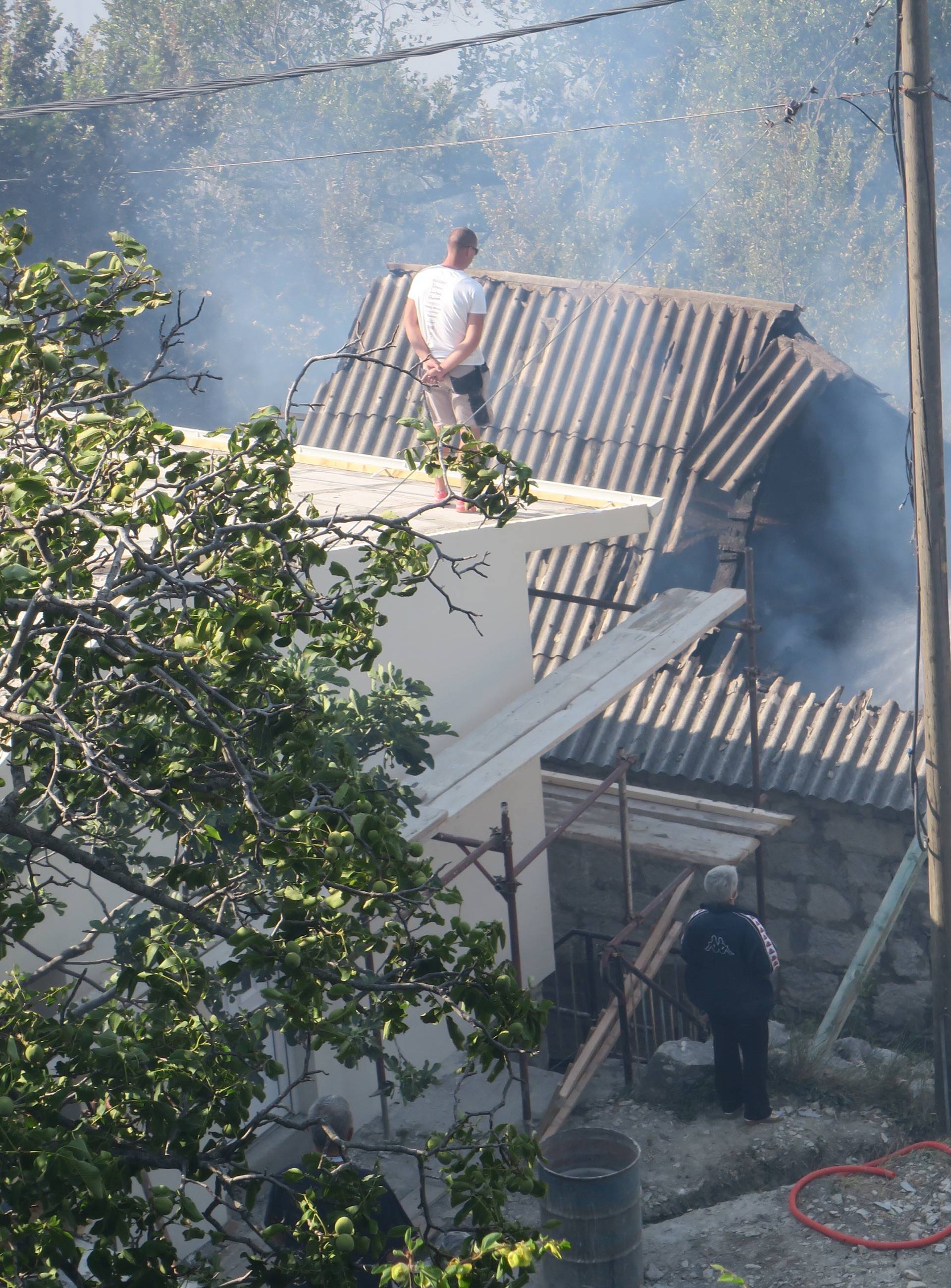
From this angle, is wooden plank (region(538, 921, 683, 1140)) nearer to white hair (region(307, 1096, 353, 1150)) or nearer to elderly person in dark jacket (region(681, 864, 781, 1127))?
elderly person in dark jacket (region(681, 864, 781, 1127))

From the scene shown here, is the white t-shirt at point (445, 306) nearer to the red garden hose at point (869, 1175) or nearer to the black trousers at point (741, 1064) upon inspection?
the black trousers at point (741, 1064)

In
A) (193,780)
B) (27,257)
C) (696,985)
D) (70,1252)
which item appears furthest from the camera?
(27,257)

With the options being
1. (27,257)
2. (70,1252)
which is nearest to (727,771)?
(70,1252)

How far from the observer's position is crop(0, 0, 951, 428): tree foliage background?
120 ft

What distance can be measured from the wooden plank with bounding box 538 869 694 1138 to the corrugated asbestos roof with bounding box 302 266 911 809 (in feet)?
4.64

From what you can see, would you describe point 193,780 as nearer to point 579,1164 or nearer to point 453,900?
point 453,900

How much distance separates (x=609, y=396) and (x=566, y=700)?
17.5 ft

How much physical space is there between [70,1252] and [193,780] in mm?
1202

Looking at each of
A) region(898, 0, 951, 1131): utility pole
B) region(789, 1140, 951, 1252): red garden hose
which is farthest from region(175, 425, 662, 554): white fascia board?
region(789, 1140, 951, 1252): red garden hose

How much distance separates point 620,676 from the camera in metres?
8.17

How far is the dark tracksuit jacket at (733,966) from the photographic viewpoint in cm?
766

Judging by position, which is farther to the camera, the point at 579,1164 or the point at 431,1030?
the point at 431,1030

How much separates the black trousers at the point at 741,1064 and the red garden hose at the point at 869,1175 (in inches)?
22.0

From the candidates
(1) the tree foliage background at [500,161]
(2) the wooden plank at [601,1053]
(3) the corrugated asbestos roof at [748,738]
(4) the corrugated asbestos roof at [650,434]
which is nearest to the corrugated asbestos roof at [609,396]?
(4) the corrugated asbestos roof at [650,434]
